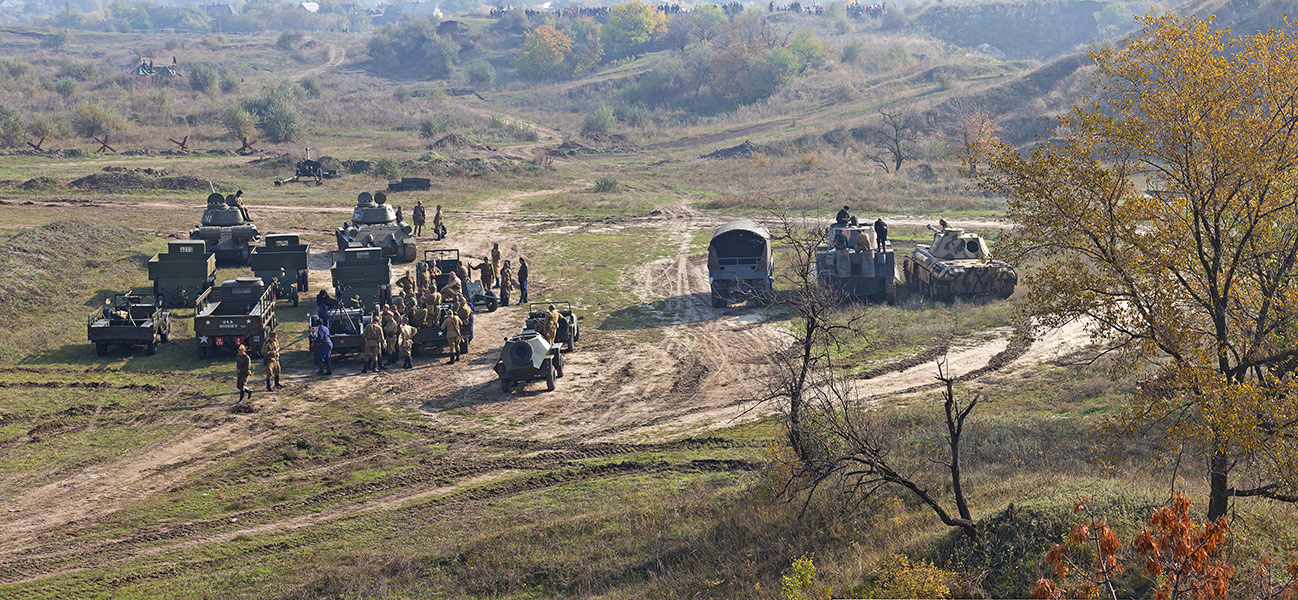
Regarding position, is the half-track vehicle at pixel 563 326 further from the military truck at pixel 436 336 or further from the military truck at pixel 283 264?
the military truck at pixel 283 264

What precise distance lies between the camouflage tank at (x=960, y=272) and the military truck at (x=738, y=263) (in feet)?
15.3

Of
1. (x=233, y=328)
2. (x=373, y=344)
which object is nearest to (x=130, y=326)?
(x=233, y=328)

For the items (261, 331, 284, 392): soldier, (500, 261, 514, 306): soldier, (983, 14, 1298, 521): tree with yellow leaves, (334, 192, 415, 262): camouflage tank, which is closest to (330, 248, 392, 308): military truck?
(500, 261, 514, 306): soldier

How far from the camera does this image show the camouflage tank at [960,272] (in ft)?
88.7

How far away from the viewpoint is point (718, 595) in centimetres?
1187

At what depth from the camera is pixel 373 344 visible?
21.7 meters

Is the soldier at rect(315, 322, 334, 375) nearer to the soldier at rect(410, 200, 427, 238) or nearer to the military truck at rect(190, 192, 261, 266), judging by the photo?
the military truck at rect(190, 192, 261, 266)

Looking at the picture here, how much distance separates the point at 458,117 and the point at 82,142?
92.3 feet

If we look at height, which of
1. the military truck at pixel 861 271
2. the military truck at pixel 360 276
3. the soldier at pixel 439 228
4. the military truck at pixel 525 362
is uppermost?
the soldier at pixel 439 228

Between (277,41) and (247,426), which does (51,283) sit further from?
(277,41)

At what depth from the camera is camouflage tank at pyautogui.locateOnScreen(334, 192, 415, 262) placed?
32375 mm

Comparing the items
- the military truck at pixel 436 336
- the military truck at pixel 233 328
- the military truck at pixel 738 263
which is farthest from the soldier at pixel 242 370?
the military truck at pixel 738 263

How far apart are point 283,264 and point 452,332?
27.5 feet

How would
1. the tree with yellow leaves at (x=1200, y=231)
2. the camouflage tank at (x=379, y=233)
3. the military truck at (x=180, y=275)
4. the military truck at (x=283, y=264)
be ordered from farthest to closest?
the camouflage tank at (x=379, y=233), the military truck at (x=283, y=264), the military truck at (x=180, y=275), the tree with yellow leaves at (x=1200, y=231)
